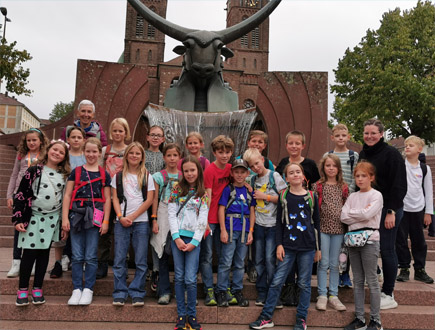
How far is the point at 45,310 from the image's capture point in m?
3.13

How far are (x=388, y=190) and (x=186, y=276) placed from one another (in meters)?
1.98

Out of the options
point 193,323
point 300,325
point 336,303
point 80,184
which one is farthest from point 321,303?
point 80,184

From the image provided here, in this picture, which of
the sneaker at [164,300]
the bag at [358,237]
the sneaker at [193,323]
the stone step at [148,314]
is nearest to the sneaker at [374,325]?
the stone step at [148,314]

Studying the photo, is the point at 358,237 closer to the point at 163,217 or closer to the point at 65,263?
the point at 163,217

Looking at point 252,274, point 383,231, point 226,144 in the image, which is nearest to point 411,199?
point 383,231

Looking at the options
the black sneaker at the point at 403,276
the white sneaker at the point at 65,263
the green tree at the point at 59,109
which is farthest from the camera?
the green tree at the point at 59,109

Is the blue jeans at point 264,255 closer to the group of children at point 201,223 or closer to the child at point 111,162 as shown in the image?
the group of children at point 201,223

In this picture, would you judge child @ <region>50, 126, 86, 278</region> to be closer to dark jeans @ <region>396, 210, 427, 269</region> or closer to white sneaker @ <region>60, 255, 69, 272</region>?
white sneaker @ <region>60, 255, 69, 272</region>

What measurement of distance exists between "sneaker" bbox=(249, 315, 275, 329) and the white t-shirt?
128 centimetres

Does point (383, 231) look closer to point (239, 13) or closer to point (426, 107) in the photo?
point (426, 107)

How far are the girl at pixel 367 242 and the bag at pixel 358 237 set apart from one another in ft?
0.09

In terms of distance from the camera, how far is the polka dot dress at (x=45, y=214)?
3.09 meters

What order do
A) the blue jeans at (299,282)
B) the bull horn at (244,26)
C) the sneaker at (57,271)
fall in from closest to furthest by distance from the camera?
the blue jeans at (299,282)
the sneaker at (57,271)
the bull horn at (244,26)

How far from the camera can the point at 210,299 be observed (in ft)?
10.5
